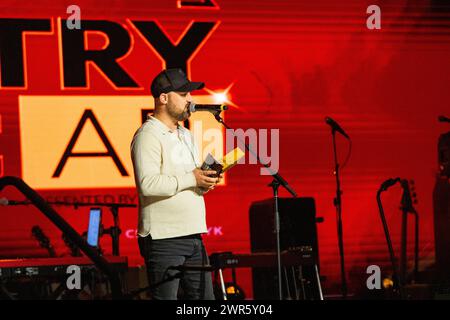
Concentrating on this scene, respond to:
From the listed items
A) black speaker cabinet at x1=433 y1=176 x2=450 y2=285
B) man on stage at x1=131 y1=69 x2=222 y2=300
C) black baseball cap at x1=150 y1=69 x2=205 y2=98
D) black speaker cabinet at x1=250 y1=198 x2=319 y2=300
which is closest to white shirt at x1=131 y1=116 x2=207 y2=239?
man on stage at x1=131 y1=69 x2=222 y2=300

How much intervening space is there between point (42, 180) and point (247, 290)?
218cm

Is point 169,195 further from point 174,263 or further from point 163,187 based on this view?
point 174,263

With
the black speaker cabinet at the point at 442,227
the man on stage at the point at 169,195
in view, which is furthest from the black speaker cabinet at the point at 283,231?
the man on stage at the point at 169,195

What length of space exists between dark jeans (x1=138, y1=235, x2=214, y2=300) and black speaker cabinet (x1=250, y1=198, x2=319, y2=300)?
7.96ft

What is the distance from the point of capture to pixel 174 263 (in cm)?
382

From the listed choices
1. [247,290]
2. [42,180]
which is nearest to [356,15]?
[247,290]

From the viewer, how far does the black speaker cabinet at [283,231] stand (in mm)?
6363

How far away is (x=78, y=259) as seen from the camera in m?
4.73

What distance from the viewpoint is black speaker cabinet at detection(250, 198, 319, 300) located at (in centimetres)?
636

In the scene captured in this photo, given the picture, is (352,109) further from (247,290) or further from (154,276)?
(154,276)

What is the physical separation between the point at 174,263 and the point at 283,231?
Result: 263 centimetres

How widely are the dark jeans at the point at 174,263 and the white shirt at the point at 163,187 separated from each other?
0.14 ft

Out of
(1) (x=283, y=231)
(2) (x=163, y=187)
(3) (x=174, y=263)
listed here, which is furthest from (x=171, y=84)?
(1) (x=283, y=231)

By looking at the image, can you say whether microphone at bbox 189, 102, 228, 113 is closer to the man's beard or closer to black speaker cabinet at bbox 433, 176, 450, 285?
the man's beard
